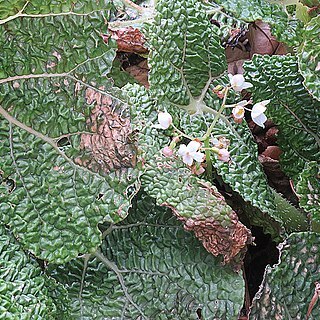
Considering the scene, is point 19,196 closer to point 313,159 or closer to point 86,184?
point 86,184

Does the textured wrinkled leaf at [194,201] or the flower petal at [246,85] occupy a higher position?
the flower petal at [246,85]

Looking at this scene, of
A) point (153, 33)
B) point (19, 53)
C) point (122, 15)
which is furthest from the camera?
point (122, 15)

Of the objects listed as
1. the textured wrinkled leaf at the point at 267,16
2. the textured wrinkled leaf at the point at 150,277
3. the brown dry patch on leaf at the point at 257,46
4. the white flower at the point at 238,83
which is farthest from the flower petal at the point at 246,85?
the brown dry patch on leaf at the point at 257,46

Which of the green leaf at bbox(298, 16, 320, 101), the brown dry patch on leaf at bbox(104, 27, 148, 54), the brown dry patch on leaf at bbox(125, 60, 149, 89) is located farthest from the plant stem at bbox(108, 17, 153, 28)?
the green leaf at bbox(298, 16, 320, 101)

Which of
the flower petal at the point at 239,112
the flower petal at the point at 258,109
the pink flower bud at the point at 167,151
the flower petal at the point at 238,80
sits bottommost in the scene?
the pink flower bud at the point at 167,151

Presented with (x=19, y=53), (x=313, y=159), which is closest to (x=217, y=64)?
(x=313, y=159)

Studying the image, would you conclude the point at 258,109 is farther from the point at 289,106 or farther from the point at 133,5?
the point at 133,5

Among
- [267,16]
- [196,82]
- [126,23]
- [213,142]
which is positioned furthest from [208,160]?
[126,23]

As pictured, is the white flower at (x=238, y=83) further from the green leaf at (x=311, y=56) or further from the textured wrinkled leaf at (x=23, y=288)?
the textured wrinkled leaf at (x=23, y=288)
